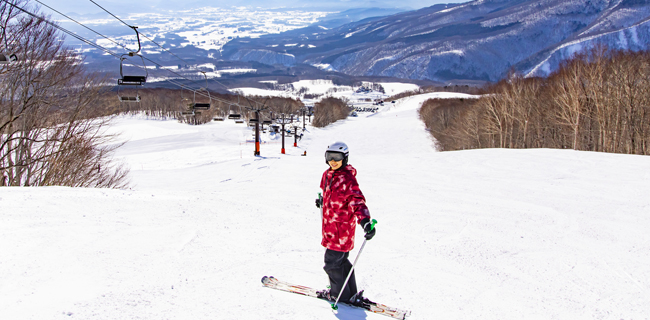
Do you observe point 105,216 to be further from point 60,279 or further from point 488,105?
point 488,105

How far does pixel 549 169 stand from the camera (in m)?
14.5

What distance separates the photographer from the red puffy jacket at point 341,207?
3.86m

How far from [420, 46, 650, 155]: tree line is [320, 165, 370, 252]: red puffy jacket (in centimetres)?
3391

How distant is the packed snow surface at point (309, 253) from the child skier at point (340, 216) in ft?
0.96

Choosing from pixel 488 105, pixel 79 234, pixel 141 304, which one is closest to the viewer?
pixel 141 304

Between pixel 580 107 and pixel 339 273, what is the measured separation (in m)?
36.6

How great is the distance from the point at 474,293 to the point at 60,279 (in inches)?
193

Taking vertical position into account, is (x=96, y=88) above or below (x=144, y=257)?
above

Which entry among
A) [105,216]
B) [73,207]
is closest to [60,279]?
[105,216]

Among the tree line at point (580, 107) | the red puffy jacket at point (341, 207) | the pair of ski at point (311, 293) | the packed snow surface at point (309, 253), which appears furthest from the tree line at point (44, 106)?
the tree line at point (580, 107)

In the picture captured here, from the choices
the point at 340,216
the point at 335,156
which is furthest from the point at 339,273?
the point at 335,156

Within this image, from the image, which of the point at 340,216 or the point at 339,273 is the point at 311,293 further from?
the point at 340,216

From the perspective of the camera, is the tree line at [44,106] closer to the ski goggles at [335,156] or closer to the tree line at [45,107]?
the tree line at [45,107]

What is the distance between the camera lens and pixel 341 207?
12.8ft
